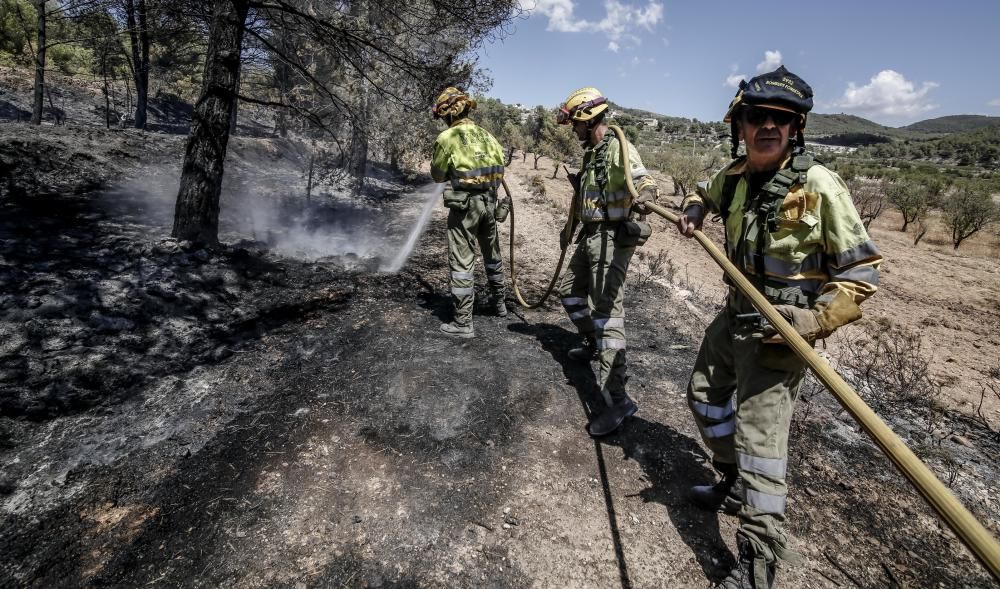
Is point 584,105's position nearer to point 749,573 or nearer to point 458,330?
point 458,330

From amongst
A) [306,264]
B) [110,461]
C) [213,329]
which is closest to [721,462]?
[110,461]

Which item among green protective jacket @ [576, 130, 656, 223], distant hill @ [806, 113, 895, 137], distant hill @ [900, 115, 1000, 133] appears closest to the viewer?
green protective jacket @ [576, 130, 656, 223]

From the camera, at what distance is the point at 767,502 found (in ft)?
6.31

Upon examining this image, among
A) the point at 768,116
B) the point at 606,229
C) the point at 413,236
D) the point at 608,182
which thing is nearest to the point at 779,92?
the point at 768,116

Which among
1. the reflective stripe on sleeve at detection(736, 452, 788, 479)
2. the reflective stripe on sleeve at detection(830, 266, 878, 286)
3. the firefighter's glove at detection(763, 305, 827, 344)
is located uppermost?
the reflective stripe on sleeve at detection(830, 266, 878, 286)

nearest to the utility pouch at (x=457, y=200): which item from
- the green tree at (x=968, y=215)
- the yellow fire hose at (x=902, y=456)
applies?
the yellow fire hose at (x=902, y=456)

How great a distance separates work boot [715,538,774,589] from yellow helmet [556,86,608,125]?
278 cm

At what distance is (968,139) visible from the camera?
52375mm

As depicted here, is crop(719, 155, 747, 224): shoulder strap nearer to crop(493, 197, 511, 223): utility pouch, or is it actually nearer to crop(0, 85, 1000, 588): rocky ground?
crop(0, 85, 1000, 588): rocky ground

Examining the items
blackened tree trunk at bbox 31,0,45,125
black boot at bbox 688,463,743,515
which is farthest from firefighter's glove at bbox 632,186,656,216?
blackened tree trunk at bbox 31,0,45,125

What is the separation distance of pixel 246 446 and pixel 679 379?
11.1 feet

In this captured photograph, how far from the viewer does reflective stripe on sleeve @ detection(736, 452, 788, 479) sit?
1.96 m

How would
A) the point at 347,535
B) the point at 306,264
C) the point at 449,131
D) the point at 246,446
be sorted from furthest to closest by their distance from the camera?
the point at 306,264
the point at 449,131
the point at 246,446
the point at 347,535

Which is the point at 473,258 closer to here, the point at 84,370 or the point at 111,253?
the point at 84,370
